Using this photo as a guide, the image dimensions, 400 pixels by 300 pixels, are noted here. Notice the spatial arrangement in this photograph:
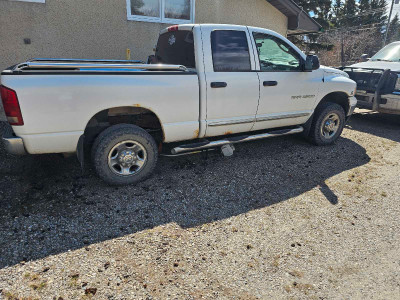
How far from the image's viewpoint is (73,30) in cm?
651

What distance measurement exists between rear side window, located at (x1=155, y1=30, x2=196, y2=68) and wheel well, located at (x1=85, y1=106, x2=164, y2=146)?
39.2 inches

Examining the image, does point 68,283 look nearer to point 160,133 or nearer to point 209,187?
point 209,187

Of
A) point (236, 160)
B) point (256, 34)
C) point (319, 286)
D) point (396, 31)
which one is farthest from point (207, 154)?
point (396, 31)

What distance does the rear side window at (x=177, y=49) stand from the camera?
4.30 metres

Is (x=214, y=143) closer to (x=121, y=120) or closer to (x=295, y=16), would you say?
(x=121, y=120)

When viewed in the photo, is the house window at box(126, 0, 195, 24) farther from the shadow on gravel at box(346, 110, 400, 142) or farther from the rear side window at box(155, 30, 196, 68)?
the shadow on gravel at box(346, 110, 400, 142)

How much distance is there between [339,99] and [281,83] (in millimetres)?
1863

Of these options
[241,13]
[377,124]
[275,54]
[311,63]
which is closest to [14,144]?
[275,54]

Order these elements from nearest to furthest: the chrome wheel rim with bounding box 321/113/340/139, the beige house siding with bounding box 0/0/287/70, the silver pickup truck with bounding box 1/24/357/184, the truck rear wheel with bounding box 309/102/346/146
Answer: the silver pickup truck with bounding box 1/24/357/184
the truck rear wheel with bounding box 309/102/346/146
the chrome wheel rim with bounding box 321/113/340/139
the beige house siding with bounding box 0/0/287/70

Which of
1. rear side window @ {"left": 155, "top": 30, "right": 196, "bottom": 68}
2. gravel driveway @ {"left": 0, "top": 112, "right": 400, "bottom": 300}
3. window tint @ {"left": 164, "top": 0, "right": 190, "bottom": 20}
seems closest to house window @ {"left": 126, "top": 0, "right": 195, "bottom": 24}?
window tint @ {"left": 164, "top": 0, "right": 190, "bottom": 20}

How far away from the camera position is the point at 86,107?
136 inches

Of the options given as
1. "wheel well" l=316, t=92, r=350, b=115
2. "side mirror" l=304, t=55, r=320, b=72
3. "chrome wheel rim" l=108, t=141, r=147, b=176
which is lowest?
"chrome wheel rim" l=108, t=141, r=147, b=176

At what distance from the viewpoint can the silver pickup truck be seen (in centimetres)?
330

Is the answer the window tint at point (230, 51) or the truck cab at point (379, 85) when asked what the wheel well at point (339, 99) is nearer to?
the truck cab at point (379, 85)
